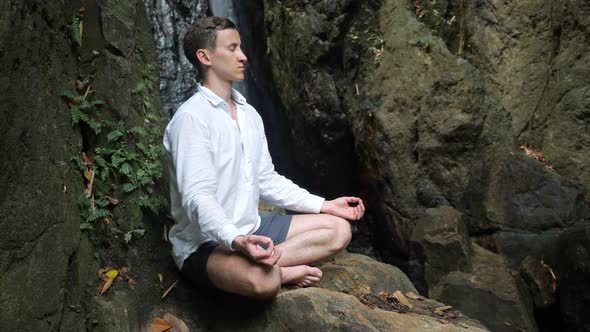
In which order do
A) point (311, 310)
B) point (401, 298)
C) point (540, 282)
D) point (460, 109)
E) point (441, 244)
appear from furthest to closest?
point (460, 109) → point (441, 244) → point (540, 282) → point (401, 298) → point (311, 310)

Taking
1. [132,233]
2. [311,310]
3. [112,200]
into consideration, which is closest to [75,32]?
[112,200]

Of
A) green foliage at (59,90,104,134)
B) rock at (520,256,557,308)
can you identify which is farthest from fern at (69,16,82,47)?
rock at (520,256,557,308)

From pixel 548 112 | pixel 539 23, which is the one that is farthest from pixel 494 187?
pixel 539 23

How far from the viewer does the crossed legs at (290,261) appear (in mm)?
3128

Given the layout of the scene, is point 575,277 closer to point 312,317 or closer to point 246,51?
point 312,317

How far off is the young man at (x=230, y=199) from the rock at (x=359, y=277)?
0.32 m

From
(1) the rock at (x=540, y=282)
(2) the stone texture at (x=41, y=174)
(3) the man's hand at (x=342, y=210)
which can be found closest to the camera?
(2) the stone texture at (x=41, y=174)

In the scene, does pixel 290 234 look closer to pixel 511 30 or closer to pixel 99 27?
pixel 99 27

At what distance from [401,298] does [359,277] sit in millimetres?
332

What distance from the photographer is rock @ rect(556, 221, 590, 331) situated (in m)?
5.86

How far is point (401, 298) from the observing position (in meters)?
3.99

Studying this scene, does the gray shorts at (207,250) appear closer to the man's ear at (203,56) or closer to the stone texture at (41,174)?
the stone texture at (41,174)

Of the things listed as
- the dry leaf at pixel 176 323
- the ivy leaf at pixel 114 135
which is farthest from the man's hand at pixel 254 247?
the ivy leaf at pixel 114 135

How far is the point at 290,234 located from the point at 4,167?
182cm
